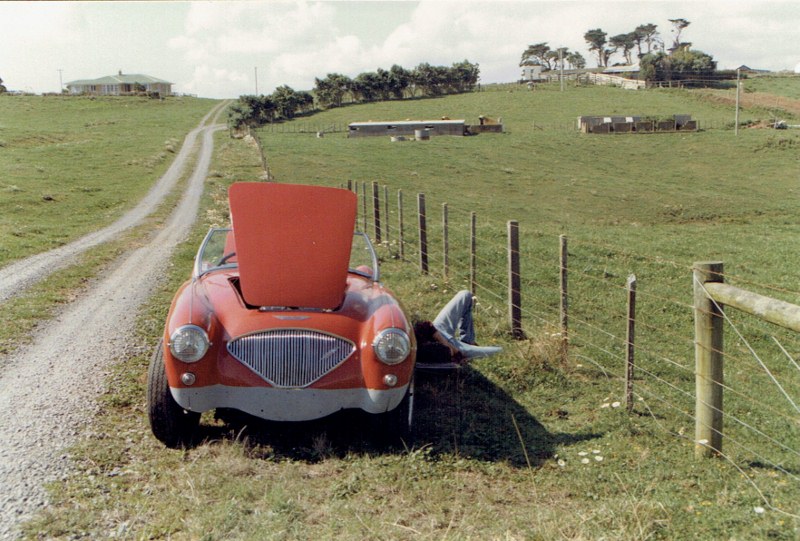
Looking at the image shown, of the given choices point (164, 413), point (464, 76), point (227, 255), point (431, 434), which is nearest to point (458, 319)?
point (431, 434)

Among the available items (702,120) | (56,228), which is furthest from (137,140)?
(702,120)

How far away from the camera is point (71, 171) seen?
34.5 metres

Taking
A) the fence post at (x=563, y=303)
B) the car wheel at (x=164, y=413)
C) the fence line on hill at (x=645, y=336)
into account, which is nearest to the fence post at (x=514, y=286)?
the fence line on hill at (x=645, y=336)

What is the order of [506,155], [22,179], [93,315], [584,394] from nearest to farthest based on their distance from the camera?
[584,394], [93,315], [22,179], [506,155]

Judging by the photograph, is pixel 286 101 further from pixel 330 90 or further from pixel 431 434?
pixel 431 434

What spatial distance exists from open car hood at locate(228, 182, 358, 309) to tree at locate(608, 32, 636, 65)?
162 meters

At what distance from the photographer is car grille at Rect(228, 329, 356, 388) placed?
5012 mm

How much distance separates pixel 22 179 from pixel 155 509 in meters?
Result: 29.7

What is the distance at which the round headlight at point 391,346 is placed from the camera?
16.7 feet

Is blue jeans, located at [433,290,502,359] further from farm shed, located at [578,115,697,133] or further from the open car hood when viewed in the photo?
farm shed, located at [578,115,697,133]

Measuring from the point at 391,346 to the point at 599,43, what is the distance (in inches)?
6503

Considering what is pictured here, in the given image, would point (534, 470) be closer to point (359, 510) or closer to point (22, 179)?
point (359, 510)

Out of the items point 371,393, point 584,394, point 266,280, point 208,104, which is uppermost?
point 208,104

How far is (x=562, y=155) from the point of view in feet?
148
